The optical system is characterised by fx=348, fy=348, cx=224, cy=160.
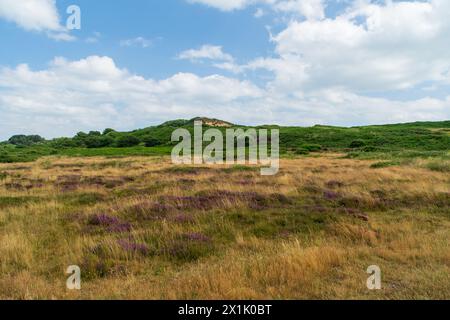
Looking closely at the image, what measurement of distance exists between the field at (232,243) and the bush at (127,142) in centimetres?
7200

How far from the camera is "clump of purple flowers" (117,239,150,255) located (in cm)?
794

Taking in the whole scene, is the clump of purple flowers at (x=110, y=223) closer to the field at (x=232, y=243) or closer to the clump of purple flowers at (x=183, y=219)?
the field at (x=232, y=243)

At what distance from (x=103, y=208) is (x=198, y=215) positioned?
3839 mm

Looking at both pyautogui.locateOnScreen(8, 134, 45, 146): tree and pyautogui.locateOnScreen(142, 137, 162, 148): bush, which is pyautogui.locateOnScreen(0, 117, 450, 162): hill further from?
pyautogui.locateOnScreen(8, 134, 45, 146): tree

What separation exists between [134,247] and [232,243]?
2.38 m

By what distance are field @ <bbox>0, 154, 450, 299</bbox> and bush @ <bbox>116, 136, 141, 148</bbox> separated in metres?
72.0

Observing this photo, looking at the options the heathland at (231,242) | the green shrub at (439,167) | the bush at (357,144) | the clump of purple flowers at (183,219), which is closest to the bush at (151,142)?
the bush at (357,144)

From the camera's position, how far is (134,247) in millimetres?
8148

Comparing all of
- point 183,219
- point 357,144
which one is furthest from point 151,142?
point 183,219

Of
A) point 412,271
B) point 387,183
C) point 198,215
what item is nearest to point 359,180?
point 387,183

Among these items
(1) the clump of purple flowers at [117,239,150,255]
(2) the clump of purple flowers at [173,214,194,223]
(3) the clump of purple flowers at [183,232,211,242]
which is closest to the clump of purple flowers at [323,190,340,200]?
(2) the clump of purple flowers at [173,214,194,223]

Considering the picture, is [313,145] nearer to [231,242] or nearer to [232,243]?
[231,242]
